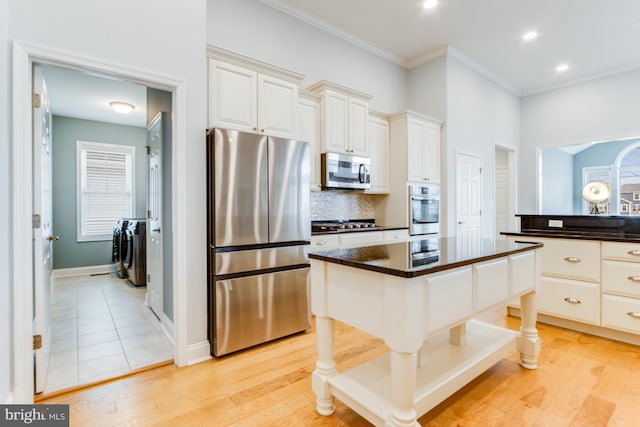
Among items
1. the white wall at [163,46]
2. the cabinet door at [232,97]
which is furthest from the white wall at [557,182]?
the white wall at [163,46]

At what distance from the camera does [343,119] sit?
3713mm

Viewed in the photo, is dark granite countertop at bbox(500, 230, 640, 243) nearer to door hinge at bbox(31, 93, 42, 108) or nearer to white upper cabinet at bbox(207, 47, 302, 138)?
white upper cabinet at bbox(207, 47, 302, 138)

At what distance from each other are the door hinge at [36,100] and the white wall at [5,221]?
6.5 inches

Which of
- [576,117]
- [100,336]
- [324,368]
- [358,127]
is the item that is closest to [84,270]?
[100,336]

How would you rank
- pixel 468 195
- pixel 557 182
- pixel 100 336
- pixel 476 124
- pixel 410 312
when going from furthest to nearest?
1. pixel 557 182
2. pixel 476 124
3. pixel 468 195
4. pixel 100 336
5. pixel 410 312

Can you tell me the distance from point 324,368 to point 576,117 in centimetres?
662

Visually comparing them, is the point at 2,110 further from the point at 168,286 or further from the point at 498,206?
Result: the point at 498,206

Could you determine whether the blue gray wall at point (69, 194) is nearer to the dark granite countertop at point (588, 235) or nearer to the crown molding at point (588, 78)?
the dark granite countertop at point (588, 235)

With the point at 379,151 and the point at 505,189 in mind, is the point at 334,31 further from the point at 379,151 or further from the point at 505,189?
the point at 505,189

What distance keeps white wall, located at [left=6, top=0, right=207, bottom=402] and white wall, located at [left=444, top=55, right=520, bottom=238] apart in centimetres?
355

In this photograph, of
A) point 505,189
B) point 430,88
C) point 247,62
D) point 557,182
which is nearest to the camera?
→ point 247,62

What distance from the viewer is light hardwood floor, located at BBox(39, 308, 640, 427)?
66.2 inches

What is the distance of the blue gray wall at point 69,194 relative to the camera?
5.53m

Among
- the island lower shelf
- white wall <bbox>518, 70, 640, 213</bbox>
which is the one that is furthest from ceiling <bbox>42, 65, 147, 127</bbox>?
white wall <bbox>518, 70, 640, 213</bbox>
